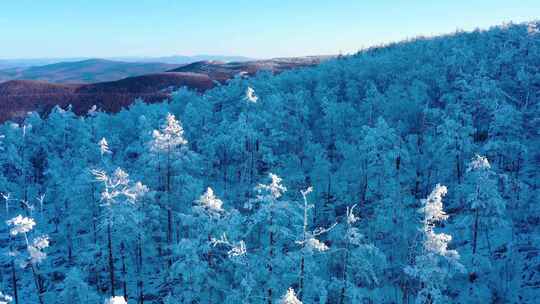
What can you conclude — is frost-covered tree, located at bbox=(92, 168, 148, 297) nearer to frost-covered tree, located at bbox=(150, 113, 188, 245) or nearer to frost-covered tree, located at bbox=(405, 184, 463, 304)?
frost-covered tree, located at bbox=(150, 113, 188, 245)

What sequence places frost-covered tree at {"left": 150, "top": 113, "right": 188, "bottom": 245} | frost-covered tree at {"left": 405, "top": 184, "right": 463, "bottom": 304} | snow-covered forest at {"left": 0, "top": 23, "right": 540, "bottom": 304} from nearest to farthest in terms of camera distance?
frost-covered tree at {"left": 405, "top": 184, "right": 463, "bottom": 304} < snow-covered forest at {"left": 0, "top": 23, "right": 540, "bottom": 304} < frost-covered tree at {"left": 150, "top": 113, "right": 188, "bottom": 245}

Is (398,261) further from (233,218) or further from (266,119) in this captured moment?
(266,119)

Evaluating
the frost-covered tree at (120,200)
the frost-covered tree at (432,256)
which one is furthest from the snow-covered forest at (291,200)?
the frost-covered tree at (120,200)

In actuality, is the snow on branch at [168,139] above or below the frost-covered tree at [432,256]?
above

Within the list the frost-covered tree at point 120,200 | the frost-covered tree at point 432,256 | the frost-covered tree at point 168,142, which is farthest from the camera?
the frost-covered tree at point 168,142

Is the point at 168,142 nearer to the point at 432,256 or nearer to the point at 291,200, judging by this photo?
the point at 291,200

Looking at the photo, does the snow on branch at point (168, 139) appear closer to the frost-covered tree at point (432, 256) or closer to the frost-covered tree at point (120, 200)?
the frost-covered tree at point (120, 200)

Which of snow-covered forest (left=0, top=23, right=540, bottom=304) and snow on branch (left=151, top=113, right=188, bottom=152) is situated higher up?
snow on branch (left=151, top=113, right=188, bottom=152)

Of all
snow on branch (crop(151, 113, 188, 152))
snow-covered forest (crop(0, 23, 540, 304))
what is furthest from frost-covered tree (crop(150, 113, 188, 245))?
snow-covered forest (crop(0, 23, 540, 304))

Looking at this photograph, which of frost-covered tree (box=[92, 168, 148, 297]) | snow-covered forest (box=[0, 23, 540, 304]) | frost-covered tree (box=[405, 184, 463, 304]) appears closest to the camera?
frost-covered tree (box=[405, 184, 463, 304])

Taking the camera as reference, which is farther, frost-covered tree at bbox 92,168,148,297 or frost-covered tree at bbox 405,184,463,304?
frost-covered tree at bbox 92,168,148,297
